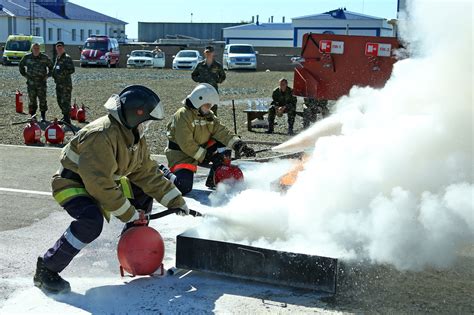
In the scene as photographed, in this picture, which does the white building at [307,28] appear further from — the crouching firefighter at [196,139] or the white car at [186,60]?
the crouching firefighter at [196,139]

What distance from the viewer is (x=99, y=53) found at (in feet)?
130

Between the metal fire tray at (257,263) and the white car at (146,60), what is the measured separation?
1429 inches

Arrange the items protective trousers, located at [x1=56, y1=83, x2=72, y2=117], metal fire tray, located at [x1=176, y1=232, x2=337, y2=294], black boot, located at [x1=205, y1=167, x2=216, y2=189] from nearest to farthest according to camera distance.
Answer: metal fire tray, located at [x1=176, y1=232, x2=337, y2=294] → black boot, located at [x1=205, y1=167, x2=216, y2=189] → protective trousers, located at [x1=56, y1=83, x2=72, y2=117]

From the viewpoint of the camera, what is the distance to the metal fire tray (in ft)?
14.7

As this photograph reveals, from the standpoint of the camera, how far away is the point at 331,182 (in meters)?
5.09

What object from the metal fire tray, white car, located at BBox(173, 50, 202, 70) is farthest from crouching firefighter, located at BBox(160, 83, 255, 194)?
white car, located at BBox(173, 50, 202, 70)

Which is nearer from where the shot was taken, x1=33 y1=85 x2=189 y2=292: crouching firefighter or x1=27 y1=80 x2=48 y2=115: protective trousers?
x1=33 y1=85 x2=189 y2=292: crouching firefighter

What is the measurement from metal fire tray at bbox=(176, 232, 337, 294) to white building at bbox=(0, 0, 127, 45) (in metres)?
61.6

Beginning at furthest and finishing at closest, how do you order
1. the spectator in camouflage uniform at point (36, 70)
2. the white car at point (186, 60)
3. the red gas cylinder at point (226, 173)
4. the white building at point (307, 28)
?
1. the white building at point (307, 28)
2. the white car at point (186, 60)
3. the spectator in camouflage uniform at point (36, 70)
4. the red gas cylinder at point (226, 173)

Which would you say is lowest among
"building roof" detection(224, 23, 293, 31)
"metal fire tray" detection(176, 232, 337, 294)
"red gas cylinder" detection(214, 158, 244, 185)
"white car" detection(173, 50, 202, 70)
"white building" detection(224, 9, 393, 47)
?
"metal fire tray" detection(176, 232, 337, 294)

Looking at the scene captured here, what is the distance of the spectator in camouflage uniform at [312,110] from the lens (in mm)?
13211

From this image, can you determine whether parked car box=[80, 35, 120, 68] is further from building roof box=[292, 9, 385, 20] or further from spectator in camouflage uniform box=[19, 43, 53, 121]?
spectator in camouflage uniform box=[19, 43, 53, 121]

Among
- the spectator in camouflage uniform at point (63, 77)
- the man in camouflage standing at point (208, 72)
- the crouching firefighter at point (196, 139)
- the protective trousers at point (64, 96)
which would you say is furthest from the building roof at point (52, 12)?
the crouching firefighter at point (196, 139)

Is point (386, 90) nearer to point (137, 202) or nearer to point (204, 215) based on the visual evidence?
point (204, 215)
